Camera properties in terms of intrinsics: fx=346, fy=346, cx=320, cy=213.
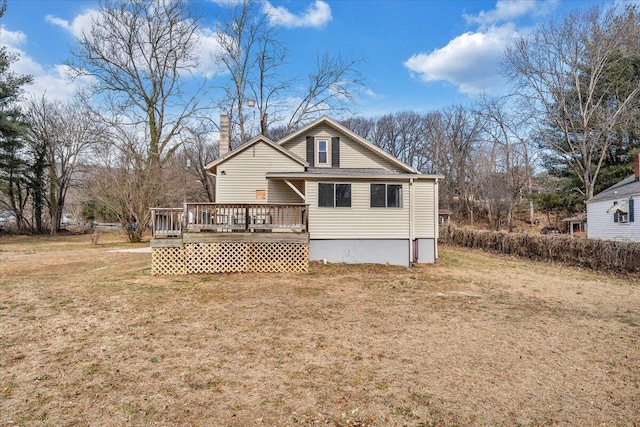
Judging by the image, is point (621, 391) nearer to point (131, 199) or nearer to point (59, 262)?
point (59, 262)

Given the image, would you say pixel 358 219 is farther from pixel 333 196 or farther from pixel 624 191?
pixel 624 191

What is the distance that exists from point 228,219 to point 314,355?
7690mm

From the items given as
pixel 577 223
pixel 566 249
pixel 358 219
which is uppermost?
pixel 358 219

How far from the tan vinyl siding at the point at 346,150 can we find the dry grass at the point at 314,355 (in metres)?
7.36

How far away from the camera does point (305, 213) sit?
1136cm

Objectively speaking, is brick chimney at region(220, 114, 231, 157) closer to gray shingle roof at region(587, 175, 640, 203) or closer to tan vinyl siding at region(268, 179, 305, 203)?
tan vinyl siding at region(268, 179, 305, 203)

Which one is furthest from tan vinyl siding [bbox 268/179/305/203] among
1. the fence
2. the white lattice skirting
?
the fence

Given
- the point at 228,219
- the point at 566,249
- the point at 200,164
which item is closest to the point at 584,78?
the point at 566,249

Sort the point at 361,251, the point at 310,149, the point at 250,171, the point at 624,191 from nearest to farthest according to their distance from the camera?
the point at 361,251, the point at 250,171, the point at 310,149, the point at 624,191

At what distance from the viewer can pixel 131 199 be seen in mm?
20438

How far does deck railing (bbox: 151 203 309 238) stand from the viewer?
10.3 m

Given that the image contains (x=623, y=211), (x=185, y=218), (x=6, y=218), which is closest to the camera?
(x=185, y=218)

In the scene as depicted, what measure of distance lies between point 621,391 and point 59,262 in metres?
15.9

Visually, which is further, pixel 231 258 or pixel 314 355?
pixel 231 258
